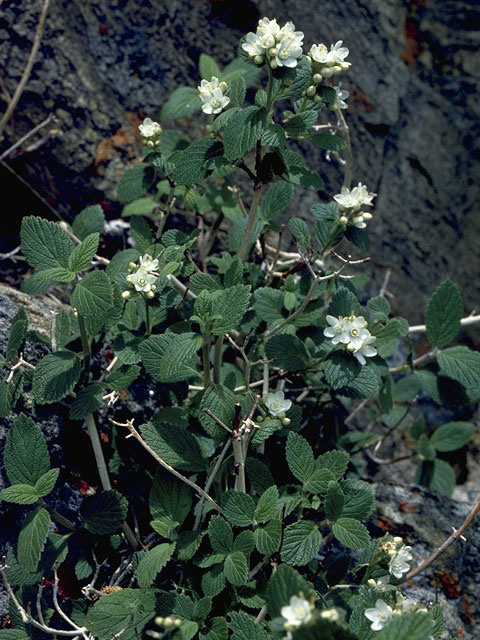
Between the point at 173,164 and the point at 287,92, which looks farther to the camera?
the point at 173,164

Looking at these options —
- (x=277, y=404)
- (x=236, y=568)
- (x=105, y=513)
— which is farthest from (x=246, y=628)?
(x=277, y=404)

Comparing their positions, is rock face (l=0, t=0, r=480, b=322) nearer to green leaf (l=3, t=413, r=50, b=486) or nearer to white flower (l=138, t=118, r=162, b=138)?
white flower (l=138, t=118, r=162, b=138)

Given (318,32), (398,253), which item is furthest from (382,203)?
(318,32)

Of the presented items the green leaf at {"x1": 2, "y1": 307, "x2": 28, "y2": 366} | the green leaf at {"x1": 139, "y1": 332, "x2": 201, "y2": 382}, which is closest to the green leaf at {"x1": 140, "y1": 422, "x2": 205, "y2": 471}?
the green leaf at {"x1": 139, "y1": 332, "x2": 201, "y2": 382}

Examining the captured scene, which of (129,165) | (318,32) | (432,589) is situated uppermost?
(318,32)

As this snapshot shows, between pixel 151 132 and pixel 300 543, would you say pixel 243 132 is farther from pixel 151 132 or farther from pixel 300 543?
pixel 300 543

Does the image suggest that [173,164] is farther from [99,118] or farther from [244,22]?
[244,22]
